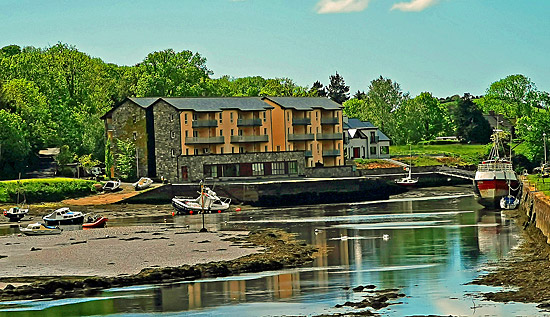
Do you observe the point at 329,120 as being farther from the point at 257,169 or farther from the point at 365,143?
the point at 365,143

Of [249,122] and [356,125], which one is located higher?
[356,125]

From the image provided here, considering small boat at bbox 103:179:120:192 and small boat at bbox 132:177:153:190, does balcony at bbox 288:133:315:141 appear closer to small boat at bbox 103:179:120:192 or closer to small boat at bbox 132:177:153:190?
small boat at bbox 132:177:153:190

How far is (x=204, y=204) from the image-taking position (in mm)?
89688

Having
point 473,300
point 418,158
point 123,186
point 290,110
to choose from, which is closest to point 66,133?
point 123,186

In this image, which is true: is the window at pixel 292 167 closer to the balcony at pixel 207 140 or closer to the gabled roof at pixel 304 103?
the balcony at pixel 207 140

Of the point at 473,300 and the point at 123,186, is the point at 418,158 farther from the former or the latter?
the point at 473,300

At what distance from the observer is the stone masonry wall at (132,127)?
357ft

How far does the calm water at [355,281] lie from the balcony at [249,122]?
45.5 metres

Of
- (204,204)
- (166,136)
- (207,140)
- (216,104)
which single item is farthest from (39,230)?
(216,104)

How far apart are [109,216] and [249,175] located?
2503cm

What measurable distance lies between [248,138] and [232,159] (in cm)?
888

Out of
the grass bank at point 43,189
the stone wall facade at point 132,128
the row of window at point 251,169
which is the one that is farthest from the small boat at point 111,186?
the row of window at point 251,169

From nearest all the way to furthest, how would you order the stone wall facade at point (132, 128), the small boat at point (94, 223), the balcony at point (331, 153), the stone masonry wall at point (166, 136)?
the small boat at point (94, 223) < the stone masonry wall at point (166, 136) < the stone wall facade at point (132, 128) < the balcony at point (331, 153)

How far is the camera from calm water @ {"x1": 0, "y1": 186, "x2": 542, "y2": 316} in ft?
111
